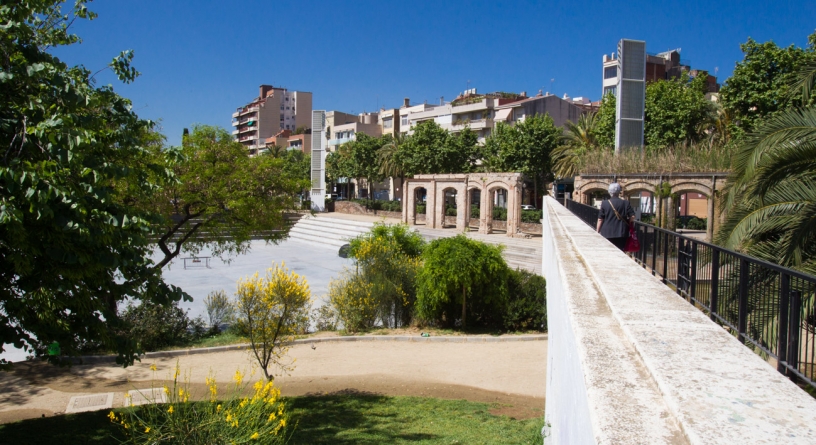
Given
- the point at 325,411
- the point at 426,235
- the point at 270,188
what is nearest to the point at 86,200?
the point at 325,411

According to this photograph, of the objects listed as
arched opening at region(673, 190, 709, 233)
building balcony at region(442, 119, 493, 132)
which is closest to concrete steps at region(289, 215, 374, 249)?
arched opening at region(673, 190, 709, 233)

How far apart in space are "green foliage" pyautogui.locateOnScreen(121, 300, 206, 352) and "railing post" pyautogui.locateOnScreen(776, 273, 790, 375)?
557 inches

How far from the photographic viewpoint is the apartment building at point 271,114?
368ft

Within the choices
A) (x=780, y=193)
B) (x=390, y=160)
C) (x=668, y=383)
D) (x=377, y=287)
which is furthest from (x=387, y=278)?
(x=390, y=160)

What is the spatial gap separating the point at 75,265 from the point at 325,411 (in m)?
5.95

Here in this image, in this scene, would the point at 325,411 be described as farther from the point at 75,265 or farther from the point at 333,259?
the point at 333,259

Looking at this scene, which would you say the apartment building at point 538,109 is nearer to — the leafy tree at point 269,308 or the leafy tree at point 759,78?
the leafy tree at point 759,78

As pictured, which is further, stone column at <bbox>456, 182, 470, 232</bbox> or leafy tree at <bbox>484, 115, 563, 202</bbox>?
leafy tree at <bbox>484, 115, 563, 202</bbox>

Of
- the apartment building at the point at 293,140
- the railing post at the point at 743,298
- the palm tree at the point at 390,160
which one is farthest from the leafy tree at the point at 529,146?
the apartment building at the point at 293,140

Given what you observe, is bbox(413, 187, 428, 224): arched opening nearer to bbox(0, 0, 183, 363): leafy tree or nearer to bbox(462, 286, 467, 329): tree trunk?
bbox(462, 286, 467, 329): tree trunk

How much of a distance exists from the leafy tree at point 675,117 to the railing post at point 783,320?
34.4 m

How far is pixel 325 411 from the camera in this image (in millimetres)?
9914

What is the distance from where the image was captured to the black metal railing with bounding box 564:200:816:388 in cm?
299

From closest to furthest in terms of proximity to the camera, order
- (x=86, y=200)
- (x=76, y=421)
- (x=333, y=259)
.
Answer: (x=86, y=200) < (x=76, y=421) < (x=333, y=259)
